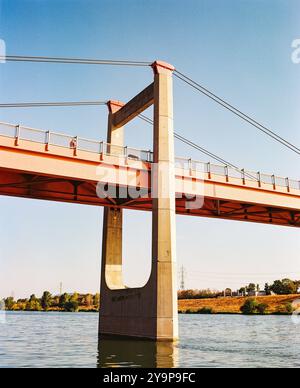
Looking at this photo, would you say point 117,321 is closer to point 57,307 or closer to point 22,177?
point 22,177

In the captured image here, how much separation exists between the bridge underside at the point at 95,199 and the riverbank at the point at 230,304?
166ft

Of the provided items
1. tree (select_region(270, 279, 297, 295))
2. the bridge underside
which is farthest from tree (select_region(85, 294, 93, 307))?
the bridge underside

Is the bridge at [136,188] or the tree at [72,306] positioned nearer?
the bridge at [136,188]

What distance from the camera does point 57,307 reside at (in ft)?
529

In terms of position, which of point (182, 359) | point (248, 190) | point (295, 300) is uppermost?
point (248, 190)

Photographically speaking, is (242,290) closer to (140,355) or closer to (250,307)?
(250,307)

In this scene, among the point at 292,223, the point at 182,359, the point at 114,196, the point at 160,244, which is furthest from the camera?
the point at 292,223

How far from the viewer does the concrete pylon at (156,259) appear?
2948 cm

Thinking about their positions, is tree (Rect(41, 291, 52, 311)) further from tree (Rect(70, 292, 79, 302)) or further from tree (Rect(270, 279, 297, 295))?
tree (Rect(270, 279, 297, 295))

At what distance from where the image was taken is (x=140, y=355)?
23156 millimetres

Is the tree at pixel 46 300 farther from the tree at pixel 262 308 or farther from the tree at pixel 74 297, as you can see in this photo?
the tree at pixel 262 308

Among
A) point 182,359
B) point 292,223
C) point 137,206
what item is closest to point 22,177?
point 137,206

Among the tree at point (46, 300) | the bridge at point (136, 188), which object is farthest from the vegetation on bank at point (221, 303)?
the bridge at point (136, 188)
